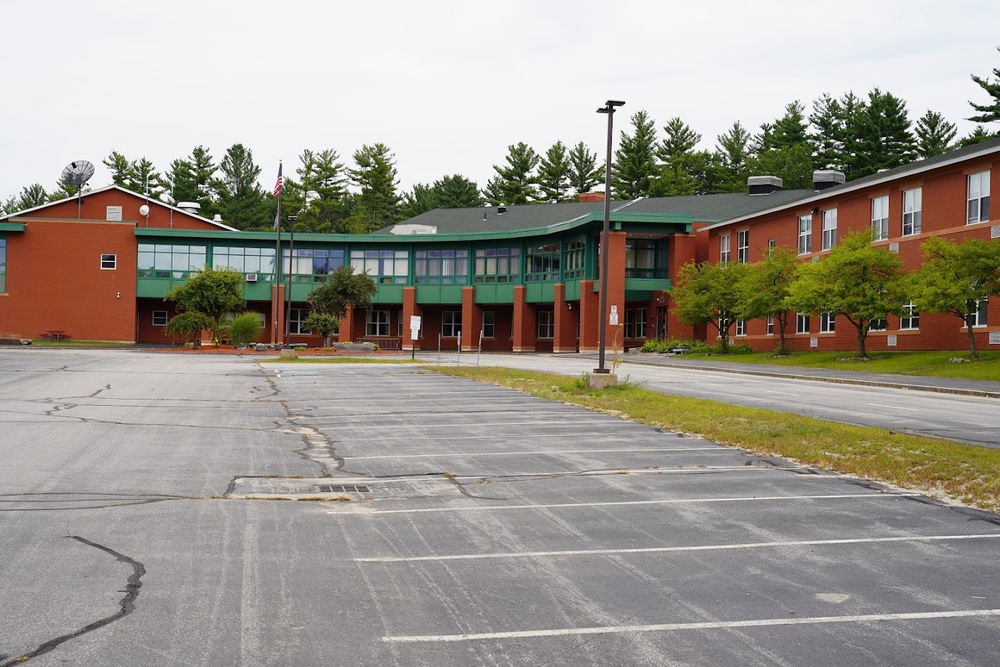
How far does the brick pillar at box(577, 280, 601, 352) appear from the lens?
207ft

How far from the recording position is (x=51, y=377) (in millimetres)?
28609

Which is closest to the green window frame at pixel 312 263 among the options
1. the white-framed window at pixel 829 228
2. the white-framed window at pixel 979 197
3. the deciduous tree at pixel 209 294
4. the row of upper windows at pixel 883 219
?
the deciduous tree at pixel 209 294

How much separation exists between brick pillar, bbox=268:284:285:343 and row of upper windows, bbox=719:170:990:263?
32.6m

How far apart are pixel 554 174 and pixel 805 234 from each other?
49187mm

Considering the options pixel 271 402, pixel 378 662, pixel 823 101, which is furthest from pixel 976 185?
pixel 823 101

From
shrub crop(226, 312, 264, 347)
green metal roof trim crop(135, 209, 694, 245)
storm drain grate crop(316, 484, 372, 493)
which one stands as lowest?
storm drain grate crop(316, 484, 372, 493)

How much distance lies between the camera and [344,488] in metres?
10.8

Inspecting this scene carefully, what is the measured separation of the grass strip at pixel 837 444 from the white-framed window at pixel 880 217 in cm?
2889

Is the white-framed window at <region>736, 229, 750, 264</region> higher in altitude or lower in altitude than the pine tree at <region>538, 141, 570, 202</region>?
lower

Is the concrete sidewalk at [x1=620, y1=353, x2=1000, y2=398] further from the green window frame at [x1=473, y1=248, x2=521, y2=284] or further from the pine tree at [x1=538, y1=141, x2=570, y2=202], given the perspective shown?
the pine tree at [x1=538, y1=141, x2=570, y2=202]

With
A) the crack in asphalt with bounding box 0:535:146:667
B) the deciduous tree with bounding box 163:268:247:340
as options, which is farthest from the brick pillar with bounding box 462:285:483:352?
the crack in asphalt with bounding box 0:535:146:667

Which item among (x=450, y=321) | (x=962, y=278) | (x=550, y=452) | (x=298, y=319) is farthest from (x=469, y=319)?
(x=550, y=452)

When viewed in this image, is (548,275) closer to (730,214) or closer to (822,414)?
(730,214)

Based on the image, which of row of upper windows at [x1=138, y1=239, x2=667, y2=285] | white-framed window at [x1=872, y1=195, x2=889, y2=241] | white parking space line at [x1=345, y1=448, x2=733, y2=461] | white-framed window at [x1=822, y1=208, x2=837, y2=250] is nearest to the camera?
white parking space line at [x1=345, y1=448, x2=733, y2=461]
